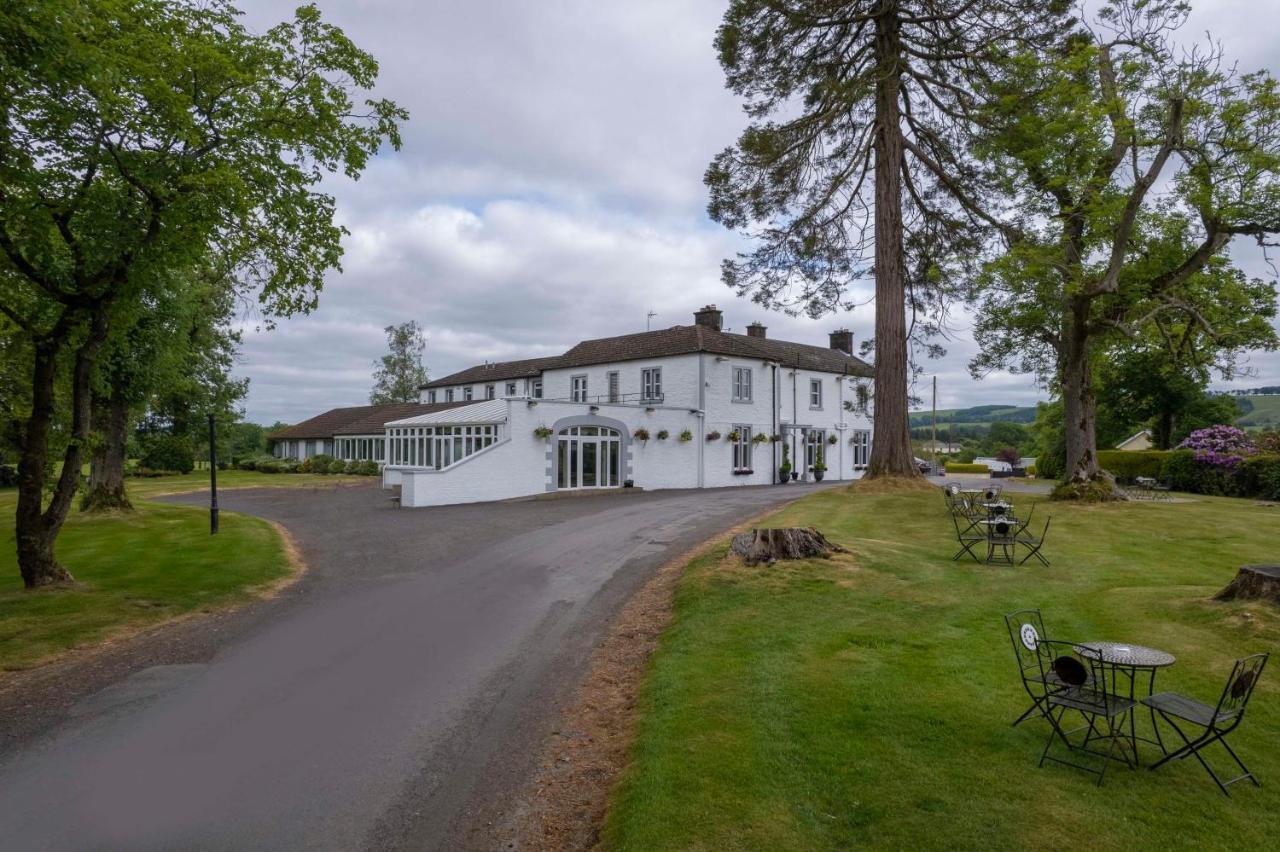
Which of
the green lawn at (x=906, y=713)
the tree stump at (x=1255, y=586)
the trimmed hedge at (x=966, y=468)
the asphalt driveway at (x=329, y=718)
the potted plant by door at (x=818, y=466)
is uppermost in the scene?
the potted plant by door at (x=818, y=466)

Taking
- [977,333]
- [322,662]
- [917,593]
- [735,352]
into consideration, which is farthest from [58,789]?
[735,352]

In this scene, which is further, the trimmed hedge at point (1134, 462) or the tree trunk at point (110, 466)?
the trimmed hedge at point (1134, 462)

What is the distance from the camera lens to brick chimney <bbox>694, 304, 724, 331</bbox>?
128 feet

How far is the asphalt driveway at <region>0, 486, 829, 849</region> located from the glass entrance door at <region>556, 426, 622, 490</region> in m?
14.9

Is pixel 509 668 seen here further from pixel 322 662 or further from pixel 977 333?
pixel 977 333

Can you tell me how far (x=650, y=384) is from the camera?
116ft

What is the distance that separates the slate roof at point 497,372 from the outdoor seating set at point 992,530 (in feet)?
99.9

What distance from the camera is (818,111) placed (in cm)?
2212

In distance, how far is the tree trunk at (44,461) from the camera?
11.1 metres

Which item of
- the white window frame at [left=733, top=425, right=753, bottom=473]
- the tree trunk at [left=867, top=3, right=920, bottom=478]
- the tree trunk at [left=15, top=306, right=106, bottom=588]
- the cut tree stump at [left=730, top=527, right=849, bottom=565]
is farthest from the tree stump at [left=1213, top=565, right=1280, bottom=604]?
the white window frame at [left=733, top=425, right=753, bottom=473]

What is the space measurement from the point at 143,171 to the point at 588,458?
2053 cm

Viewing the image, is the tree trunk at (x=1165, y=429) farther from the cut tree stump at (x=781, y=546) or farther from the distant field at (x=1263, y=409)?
the distant field at (x=1263, y=409)

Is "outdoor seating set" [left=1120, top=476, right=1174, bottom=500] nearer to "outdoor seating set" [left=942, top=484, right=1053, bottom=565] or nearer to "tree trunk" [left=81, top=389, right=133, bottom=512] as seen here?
"outdoor seating set" [left=942, top=484, right=1053, bottom=565]

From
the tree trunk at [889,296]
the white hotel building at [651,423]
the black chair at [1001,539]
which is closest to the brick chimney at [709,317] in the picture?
the white hotel building at [651,423]
